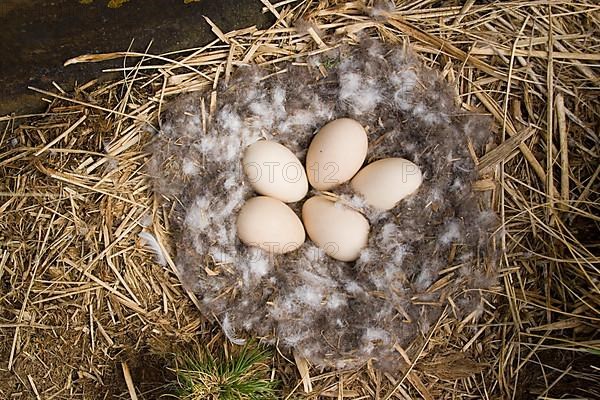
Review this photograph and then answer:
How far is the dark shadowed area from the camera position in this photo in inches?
58.7

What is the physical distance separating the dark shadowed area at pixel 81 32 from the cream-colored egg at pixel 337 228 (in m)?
0.48

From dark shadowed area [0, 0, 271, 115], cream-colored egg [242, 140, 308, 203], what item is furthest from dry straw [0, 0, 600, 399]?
cream-colored egg [242, 140, 308, 203]

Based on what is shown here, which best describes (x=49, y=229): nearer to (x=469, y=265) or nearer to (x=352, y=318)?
(x=352, y=318)

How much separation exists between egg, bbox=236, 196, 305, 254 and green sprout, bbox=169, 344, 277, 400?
24cm

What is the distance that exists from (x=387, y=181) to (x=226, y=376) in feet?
1.88

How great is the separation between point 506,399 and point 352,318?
399mm

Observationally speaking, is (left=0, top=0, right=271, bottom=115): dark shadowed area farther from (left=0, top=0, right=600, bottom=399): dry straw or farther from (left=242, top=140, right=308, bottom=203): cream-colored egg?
Answer: (left=242, top=140, right=308, bottom=203): cream-colored egg

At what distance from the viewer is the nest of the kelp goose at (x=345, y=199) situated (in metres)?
1.53

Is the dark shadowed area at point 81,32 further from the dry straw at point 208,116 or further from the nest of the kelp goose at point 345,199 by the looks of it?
the nest of the kelp goose at point 345,199

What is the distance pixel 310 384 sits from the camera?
152 centimetres

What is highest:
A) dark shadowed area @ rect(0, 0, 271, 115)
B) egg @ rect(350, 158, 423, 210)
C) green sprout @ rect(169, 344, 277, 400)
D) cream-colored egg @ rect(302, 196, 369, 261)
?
dark shadowed area @ rect(0, 0, 271, 115)

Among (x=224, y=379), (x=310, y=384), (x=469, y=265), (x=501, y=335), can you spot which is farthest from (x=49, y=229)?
(x=501, y=335)

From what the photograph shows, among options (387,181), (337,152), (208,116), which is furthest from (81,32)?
(387,181)

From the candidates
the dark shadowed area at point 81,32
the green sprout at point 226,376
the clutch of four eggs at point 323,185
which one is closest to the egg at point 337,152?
the clutch of four eggs at point 323,185
